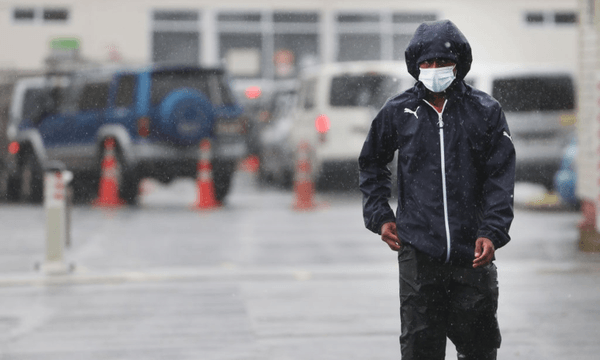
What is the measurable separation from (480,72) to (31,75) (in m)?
7.41

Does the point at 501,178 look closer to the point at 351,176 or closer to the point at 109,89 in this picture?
the point at 109,89

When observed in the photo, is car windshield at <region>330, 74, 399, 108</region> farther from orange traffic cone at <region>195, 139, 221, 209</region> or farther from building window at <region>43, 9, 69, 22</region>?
building window at <region>43, 9, 69, 22</region>

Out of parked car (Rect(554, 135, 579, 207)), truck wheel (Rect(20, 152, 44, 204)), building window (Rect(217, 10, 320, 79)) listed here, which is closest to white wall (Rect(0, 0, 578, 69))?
building window (Rect(217, 10, 320, 79))

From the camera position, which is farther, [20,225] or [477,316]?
[20,225]

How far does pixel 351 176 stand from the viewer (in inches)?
816

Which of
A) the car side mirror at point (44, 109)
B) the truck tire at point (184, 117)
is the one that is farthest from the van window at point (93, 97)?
the truck tire at point (184, 117)

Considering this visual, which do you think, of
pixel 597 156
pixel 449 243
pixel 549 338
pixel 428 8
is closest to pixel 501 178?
pixel 449 243

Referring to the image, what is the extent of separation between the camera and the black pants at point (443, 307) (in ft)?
14.9

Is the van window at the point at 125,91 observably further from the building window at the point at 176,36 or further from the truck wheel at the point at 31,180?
the building window at the point at 176,36

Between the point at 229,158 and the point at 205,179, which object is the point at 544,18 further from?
the point at 205,179

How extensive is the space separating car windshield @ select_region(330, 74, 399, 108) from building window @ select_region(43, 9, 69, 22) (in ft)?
59.4

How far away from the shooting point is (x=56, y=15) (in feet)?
114

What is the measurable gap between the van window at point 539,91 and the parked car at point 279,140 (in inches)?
181

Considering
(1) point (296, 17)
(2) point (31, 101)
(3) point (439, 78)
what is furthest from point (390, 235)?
(1) point (296, 17)
